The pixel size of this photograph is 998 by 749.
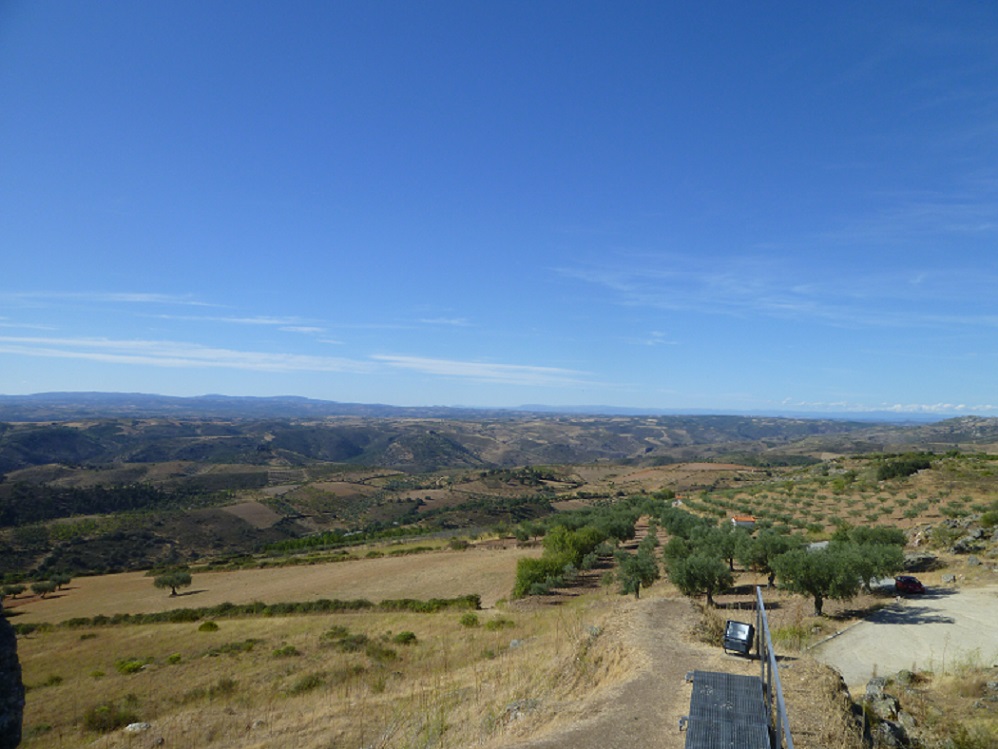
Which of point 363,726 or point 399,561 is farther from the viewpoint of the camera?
point 399,561

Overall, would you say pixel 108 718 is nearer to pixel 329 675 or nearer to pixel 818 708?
pixel 329 675

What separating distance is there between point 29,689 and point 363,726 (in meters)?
19.3

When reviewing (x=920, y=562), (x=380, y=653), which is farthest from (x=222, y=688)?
(x=920, y=562)

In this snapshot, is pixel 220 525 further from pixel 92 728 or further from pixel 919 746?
pixel 919 746

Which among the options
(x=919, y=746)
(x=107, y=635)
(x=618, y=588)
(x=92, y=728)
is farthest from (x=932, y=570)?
(x=107, y=635)

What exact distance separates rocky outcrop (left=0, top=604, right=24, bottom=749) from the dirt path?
898 centimetres

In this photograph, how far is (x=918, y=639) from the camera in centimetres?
1759

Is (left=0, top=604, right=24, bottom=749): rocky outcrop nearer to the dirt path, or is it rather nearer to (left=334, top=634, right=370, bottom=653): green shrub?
the dirt path

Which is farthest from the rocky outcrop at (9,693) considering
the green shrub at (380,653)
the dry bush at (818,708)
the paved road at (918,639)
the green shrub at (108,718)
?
the paved road at (918,639)

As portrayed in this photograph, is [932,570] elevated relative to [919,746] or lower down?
lower down

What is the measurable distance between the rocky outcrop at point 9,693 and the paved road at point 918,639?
19258 millimetres

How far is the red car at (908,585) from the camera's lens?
22.8 meters

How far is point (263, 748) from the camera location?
12.3m

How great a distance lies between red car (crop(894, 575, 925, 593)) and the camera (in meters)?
22.8
